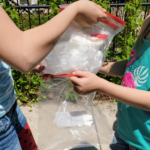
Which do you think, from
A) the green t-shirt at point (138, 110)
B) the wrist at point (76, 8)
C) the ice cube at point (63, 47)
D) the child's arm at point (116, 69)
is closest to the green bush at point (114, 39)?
the child's arm at point (116, 69)

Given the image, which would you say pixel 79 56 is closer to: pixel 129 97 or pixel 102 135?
pixel 129 97

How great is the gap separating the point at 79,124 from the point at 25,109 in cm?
167

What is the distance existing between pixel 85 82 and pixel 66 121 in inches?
22.8

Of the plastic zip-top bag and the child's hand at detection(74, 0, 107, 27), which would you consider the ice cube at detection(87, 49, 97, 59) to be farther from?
the child's hand at detection(74, 0, 107, 27)

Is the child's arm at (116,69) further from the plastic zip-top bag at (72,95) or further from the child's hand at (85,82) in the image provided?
the child's hand at (85,82)

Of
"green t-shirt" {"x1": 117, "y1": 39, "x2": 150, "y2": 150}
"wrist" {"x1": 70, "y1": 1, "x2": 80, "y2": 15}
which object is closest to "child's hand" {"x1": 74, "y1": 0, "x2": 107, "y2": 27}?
"wrist" {"x1": 70, "y1": 1, "x2": 80, "y2": 15}

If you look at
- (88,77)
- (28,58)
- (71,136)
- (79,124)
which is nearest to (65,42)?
(88,77)

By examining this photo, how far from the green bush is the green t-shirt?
164 centimetres

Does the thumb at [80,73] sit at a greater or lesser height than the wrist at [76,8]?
lesser

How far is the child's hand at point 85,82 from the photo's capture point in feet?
3.30

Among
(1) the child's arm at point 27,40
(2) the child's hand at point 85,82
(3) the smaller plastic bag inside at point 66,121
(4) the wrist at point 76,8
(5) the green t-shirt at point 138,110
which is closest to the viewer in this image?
(1) the child's arm at point 27,40

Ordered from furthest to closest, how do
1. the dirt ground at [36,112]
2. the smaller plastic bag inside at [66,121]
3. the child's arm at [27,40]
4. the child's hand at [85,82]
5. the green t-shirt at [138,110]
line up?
the dirt ground at [36,112] < the smaller plastic bag inside at [66,121] < the green t-shirt at [138,110] < the child's hand at [85,82] < the child's arm at [27,40]

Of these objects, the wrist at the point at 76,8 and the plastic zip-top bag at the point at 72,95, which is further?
the plastic zip-top bag at the point at 72,95

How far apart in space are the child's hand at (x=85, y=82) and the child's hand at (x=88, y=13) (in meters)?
0.29
